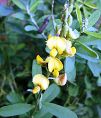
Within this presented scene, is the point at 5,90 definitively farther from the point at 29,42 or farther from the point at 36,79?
the point at 36,79

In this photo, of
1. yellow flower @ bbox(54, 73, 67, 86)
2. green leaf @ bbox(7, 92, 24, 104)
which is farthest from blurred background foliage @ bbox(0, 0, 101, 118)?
yellow flower @ bbox(54, 73, 67, 86)

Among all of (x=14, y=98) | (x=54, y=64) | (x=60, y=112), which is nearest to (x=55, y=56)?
(x=54, y=64)

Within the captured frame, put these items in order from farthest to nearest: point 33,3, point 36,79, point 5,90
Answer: point 5,90
point 33,3
point 36,79

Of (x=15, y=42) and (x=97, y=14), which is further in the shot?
(x=15, y=42)

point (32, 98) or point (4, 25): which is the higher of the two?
point (4, 25)

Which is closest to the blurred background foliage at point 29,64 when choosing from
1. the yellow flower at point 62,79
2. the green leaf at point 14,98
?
the green leaf at point 14,98

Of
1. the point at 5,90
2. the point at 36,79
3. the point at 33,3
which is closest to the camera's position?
the point at 36,79

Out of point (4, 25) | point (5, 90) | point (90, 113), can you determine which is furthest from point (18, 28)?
point (90, 113)

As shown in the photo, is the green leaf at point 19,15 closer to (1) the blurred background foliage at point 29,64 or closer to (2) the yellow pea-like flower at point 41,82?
(1) the blurred background foliage at point 29,64

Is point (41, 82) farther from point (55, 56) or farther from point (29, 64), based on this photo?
point (29, 64)
